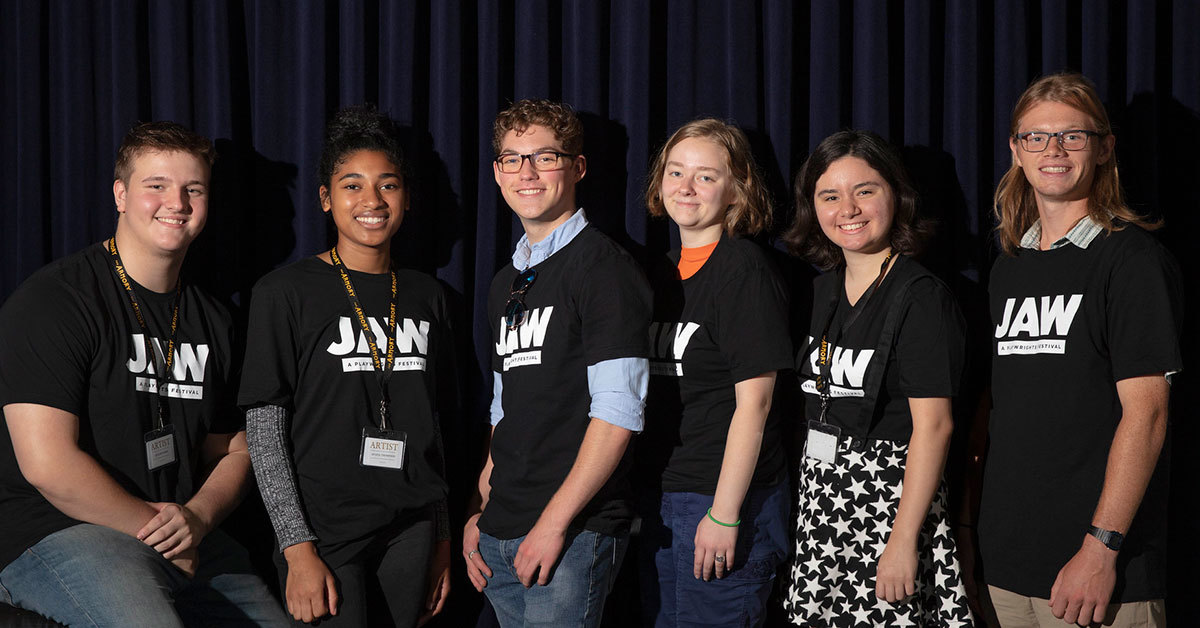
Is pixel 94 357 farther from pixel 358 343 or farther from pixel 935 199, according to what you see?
pixel 935 199

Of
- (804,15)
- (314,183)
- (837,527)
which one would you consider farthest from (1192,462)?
(314,183)

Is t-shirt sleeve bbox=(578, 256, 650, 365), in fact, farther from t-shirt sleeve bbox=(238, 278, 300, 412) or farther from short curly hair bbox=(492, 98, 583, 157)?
t-shirt sleeve bbox=(238, 278, 300, 412)

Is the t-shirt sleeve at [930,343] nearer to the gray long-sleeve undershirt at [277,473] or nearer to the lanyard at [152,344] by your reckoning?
the gray long-sleeve undershirt at [277,473]

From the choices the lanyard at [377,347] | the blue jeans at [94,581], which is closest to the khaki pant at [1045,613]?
the lanyard at [377,347]

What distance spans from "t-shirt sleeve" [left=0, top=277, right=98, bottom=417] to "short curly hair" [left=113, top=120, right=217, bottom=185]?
0.37 metres

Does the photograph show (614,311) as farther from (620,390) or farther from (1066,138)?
(1066,138)

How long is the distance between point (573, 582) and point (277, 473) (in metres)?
0.75

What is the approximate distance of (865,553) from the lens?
188cm

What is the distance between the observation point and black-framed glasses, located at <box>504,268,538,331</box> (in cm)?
201

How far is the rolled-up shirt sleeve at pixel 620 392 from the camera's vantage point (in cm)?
179

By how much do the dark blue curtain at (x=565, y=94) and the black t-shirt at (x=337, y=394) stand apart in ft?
1.45

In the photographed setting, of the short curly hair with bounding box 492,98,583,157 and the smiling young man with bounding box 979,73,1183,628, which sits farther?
the short curly hair with bounding box 492,98,583,157

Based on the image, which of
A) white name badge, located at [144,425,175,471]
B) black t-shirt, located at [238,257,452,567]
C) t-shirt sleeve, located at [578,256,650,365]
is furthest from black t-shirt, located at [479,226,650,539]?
white name badge, located at [144,425,175,471]

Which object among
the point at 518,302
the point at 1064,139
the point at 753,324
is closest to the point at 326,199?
the point at 518,302
